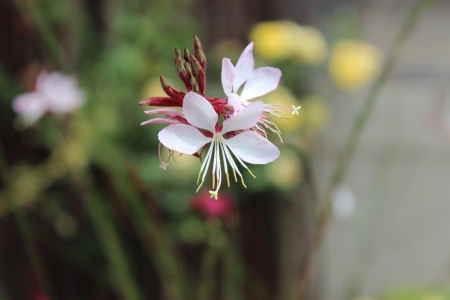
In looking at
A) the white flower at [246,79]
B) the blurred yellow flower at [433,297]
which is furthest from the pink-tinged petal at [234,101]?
the blurred yellow flower at [433,297]

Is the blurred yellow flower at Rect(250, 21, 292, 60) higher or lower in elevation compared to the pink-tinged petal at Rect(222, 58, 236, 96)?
higher

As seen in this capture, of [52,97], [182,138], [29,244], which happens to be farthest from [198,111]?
[29,244]

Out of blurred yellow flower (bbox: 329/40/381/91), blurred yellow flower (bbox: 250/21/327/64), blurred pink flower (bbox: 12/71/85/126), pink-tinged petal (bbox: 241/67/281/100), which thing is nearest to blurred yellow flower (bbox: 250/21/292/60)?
blurred yellow flower (bbox: 250/21/327/64)

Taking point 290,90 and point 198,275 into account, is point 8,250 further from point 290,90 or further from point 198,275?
point 290,90

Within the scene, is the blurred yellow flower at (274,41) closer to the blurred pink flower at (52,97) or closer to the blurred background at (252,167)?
the blurred background at (252,167)

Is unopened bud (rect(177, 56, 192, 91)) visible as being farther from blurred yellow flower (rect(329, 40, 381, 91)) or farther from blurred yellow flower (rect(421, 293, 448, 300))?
blurred yellow flower (rect(329, 40, 381, 91))
